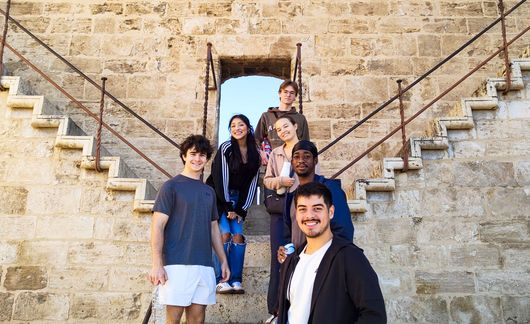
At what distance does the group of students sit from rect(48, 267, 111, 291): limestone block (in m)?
1.72

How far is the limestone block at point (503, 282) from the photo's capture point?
5.25 m

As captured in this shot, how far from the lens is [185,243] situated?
3432 mm

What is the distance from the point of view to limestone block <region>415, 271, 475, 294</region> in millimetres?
5227

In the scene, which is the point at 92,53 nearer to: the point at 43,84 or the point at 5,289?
the point at 43,84

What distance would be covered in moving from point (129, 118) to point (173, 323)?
4.80 meters

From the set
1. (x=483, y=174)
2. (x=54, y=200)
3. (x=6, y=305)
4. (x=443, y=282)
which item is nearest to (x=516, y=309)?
(x=443, y=282)

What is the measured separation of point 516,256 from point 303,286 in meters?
3.75

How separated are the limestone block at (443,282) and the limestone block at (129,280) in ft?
9.32

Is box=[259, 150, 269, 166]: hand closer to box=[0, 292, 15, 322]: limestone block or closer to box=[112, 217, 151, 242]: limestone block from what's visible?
box=[112, 217, 151, 242]: limestone block

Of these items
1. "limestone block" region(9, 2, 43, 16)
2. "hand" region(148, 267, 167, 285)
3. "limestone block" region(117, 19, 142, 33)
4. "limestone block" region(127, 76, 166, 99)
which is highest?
"limestone block" region(9, 2, 43, 16)

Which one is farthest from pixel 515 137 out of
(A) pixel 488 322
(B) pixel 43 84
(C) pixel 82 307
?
(B) pixel 43 84

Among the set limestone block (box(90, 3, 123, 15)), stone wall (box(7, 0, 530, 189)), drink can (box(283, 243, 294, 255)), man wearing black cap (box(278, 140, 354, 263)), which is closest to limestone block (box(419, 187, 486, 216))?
stone wall (box(7, 0, 530, 189))

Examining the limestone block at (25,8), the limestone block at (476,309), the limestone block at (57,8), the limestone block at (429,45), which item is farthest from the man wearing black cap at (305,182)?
the limestone block at (25,8)

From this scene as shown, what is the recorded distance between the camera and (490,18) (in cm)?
798
